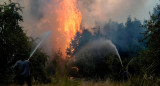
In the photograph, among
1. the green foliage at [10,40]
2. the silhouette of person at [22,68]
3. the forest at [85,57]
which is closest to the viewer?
the forest at [85,57]

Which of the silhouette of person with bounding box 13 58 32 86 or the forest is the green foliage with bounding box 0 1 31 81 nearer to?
the forest

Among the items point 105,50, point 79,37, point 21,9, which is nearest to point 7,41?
point 21,9

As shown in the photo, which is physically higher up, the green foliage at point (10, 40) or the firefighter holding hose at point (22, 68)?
the green foliage at point (10, 40)

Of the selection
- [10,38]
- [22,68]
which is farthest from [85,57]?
[22,68]

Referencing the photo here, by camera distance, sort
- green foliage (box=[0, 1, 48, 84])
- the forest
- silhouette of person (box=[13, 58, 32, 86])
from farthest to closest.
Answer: green foliage (box=[0, 1, 48, 84]), silhouette of person (box=[13, 58, 32, 86]), the forest

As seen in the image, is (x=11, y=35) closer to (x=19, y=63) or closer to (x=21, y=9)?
(x=21, y=9)

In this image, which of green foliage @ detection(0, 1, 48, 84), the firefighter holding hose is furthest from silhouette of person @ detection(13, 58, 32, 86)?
green foliage @ detection(0, 1, 48, 84)

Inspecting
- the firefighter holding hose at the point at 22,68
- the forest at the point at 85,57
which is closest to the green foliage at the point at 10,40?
the forest at the point at 85,57

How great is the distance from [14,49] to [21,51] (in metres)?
0.84

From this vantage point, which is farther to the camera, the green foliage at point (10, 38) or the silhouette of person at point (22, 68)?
the green foliage at point (10, 38)

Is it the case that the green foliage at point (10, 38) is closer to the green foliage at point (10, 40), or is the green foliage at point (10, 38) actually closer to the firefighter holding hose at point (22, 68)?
the green foliage at point (10, 40)

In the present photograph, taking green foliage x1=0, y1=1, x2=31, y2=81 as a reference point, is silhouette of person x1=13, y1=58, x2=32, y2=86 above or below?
below

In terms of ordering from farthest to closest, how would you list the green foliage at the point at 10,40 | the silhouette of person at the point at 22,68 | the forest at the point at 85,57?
1. the green foliage at the point at 10,40
2. the silhouette of person at the point at 22,68
3. the forest at the point at 85,57

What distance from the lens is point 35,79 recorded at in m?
29.1
